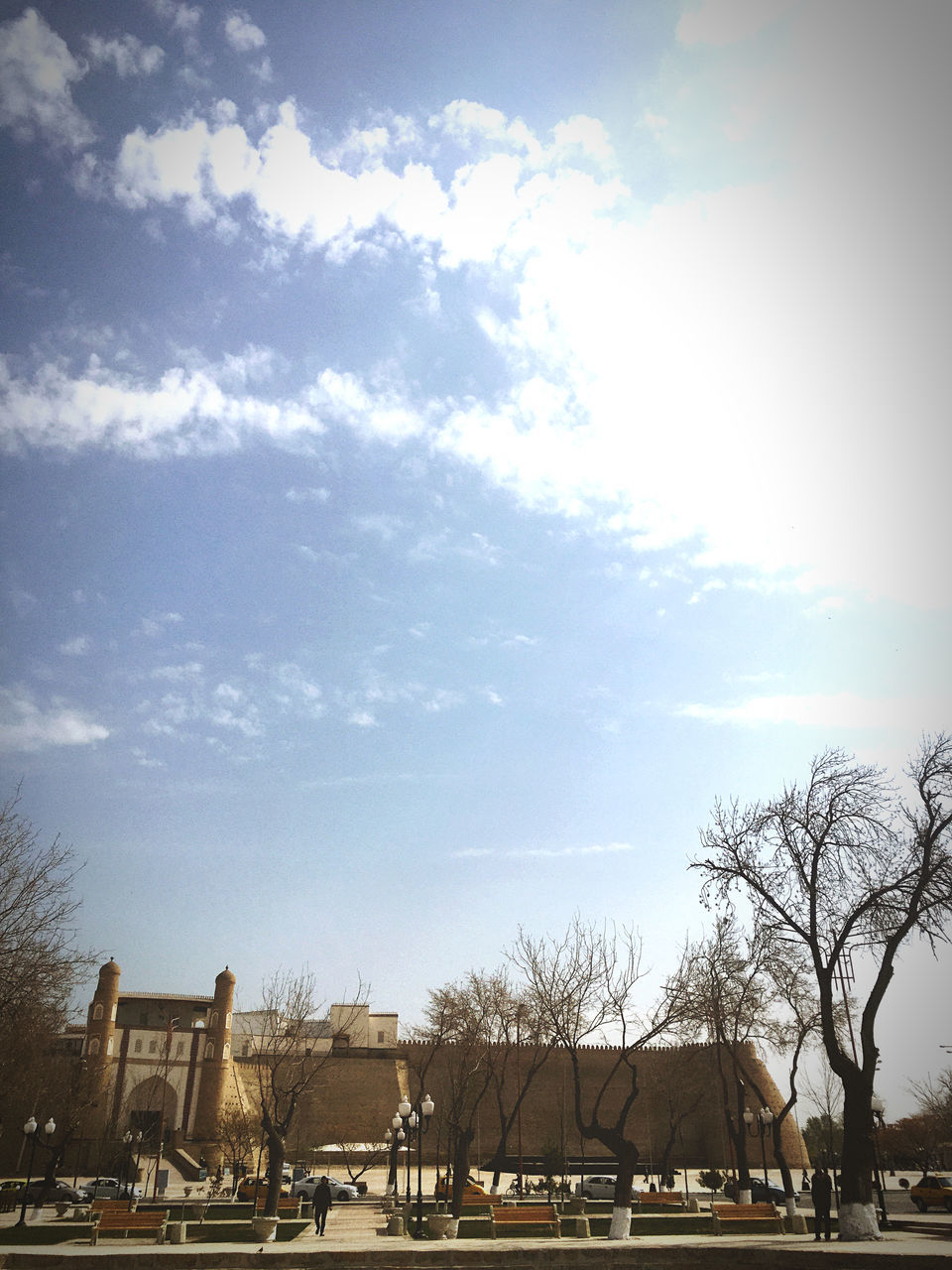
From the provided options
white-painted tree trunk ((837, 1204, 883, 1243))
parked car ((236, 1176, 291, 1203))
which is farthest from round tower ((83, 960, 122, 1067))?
white-painted tree trunk ((837, 1204, 883, 1243))

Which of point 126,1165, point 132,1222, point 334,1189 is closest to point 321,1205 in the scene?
point 132,1222

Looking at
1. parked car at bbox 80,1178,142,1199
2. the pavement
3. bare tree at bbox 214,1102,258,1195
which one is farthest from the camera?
bare tree at bbox 214,1102,258,1195

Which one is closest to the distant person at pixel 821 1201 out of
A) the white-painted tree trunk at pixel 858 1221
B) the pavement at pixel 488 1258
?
the white-painted tree trunk at pixel 858 1221

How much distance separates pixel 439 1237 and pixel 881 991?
10550mm

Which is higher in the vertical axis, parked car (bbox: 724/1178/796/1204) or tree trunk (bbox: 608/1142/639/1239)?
tree trunk (bbox: 608/1142/639/1239)

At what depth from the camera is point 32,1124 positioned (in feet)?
74.3

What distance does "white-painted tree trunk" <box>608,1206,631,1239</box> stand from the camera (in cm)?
1902

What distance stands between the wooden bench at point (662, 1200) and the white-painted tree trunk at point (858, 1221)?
12.2 metres

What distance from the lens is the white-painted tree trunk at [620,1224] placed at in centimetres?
1902

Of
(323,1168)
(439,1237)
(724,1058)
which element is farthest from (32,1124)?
(724,1058)

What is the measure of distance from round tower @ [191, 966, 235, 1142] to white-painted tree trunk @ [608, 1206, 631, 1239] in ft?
118

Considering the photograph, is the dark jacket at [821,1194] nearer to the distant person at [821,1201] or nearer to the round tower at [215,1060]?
the distant person at [821,1201]

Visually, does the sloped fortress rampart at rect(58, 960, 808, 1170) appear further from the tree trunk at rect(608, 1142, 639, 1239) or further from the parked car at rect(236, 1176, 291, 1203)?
the tree trunk at rect(608, 1142, 639, 1239)

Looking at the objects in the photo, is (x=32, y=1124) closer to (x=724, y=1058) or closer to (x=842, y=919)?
(x=842, y=919)
